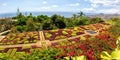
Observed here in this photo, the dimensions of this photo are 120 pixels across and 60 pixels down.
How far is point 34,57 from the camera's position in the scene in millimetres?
10492

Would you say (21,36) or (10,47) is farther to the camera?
(21,36)

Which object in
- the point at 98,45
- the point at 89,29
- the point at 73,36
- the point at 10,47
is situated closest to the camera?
the point at 98,45

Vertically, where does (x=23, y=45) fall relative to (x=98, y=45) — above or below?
below

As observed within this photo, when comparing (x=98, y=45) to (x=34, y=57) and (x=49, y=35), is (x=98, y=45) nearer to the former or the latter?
(x=34, y=57)

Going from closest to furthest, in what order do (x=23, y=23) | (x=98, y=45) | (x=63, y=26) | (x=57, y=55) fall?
(x=57, y=55)
(x=98, y=45)
(x=63, y=26)
(x=23, y=23)

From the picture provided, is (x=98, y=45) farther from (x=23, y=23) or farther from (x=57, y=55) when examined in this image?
(x=23, y=23)

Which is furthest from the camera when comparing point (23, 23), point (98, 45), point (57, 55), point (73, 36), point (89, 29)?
point (23, 23)

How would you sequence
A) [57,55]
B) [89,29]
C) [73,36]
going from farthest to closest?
[89,29] → [73,36] → [57,55]

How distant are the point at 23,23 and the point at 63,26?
1217 cm

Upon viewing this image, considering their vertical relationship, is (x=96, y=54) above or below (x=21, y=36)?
above

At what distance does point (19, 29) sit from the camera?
163 feet

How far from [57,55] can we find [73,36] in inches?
Answer: 1029

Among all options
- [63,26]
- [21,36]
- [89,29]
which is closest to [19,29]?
[63,26]

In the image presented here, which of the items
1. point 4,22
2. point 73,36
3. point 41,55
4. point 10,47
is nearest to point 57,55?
point 41,55
